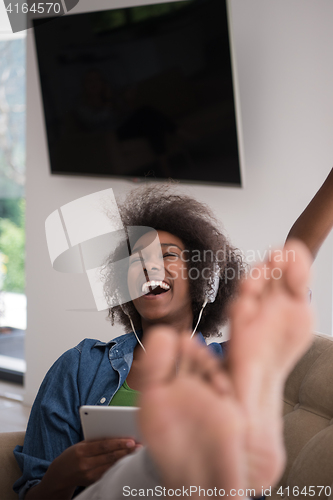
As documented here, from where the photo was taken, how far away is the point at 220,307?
116cm

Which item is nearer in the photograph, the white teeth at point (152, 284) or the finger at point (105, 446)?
the finger at point (105, 446)

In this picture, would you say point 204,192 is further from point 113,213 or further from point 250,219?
point 113,213

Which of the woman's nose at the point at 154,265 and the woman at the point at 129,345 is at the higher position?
the woman's nose at the point at 154,265

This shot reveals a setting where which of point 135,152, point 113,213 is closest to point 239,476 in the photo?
point 113,213

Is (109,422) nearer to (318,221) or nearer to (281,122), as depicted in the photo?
(318,221)

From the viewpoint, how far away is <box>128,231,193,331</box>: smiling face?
0.98 meters

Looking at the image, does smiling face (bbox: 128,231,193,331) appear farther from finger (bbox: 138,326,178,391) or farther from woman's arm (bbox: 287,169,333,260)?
finger (bbox: 138,326,178,391)

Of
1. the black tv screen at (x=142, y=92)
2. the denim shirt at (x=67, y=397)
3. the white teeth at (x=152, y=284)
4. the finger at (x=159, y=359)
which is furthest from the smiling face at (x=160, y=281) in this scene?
the black tv screen at (x=142, y=92)

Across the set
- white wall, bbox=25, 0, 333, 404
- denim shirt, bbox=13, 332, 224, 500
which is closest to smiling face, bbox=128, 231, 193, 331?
denim shirt, bbox=13, 332, 224, 500

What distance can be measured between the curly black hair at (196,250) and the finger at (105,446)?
1.14ft

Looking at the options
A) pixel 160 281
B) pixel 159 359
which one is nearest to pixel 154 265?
pixel 160 281

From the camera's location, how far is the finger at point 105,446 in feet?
2.43

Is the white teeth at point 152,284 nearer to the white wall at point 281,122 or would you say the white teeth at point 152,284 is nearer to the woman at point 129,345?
the woman at point 129,345

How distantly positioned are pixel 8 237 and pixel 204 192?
4.80ft
